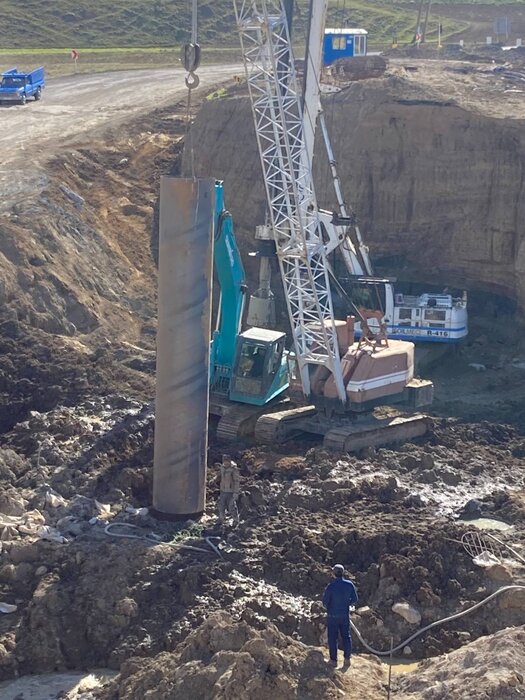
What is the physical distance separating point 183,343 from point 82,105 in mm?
26439

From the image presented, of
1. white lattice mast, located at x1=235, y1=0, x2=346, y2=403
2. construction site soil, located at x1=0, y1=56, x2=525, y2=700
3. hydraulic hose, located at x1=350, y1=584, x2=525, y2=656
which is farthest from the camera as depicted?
white lattice mast, located at x1=235, y1=0, x2=346, y2=403

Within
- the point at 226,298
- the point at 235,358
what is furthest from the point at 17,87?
the point at 235,358

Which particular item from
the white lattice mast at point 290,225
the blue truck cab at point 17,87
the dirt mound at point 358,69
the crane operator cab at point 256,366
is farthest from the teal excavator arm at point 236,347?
the blue truck cab at point 17,87

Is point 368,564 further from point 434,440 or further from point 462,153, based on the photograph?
point 462,153

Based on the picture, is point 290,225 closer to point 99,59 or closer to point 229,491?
point 229,491

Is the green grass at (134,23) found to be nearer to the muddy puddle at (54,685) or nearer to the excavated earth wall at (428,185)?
the excavated earth wall at (428,185)

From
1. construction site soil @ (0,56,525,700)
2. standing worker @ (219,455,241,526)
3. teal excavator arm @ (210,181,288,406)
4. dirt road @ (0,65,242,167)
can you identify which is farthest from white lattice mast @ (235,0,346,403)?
dirt road @ (0,65,242,167)

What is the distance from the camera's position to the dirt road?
38.2 m

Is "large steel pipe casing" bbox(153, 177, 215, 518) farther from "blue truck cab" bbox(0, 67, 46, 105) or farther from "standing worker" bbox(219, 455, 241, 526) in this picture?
"blue truck cab" bbox(0, 67, 46, 105)

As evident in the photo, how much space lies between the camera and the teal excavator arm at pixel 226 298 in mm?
24266

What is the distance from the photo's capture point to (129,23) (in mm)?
65875

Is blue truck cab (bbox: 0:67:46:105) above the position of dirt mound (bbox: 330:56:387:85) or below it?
below

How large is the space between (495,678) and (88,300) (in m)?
18.8

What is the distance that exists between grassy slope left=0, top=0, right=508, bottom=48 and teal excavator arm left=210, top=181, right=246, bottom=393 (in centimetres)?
4039
